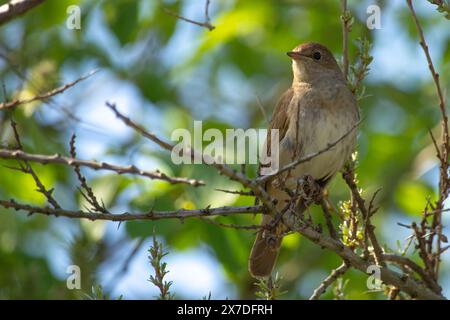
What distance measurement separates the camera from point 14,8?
4.26m

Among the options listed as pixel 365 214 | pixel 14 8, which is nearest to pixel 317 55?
pixel 365 214

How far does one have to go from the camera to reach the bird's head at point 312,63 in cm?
640

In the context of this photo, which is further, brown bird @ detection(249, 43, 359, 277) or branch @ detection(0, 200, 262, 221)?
brown bird @ detection(249, 43, 359, 277)

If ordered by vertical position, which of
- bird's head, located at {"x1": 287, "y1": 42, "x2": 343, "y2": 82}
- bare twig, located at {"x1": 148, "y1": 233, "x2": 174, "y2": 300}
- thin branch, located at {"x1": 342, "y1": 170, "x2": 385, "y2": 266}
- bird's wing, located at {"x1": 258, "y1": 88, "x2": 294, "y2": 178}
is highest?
bird's head, located at {"x1": 287, "y1": 42, "x2": 343, "y2": 82}

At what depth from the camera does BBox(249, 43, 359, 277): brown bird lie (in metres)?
5.55

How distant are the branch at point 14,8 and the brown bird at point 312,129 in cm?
197

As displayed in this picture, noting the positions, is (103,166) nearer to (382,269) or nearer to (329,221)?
(382,269)

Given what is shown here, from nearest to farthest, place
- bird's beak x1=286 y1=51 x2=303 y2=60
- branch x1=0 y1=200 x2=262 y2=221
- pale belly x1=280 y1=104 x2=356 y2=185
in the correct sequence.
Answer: branch x1=0 y1=200 x2=262 y2=221 < pale belly x1=280 y1=104 x2=356 y2=185 < bird's beak x1=286 y1=51 x2=303 y2=60

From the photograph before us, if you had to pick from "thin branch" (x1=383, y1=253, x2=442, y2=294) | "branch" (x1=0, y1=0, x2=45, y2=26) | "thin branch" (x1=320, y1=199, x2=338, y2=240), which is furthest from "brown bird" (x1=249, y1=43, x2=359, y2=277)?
"branch" (x1=0, y1=0, x2=45, y2=26)

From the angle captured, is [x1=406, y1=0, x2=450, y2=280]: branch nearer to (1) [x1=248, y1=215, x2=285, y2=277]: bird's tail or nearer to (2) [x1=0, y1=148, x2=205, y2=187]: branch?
(1) [x1=248, y1=215, x2=285, y2=277]: bird's tail

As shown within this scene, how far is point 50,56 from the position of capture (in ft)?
26.4

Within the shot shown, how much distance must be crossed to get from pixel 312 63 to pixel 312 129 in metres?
1.10

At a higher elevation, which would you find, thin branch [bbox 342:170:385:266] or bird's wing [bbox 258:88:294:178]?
bird's wing [bbox 258:88:294:178]

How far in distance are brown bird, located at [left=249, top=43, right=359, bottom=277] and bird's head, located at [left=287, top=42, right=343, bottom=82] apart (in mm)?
23
